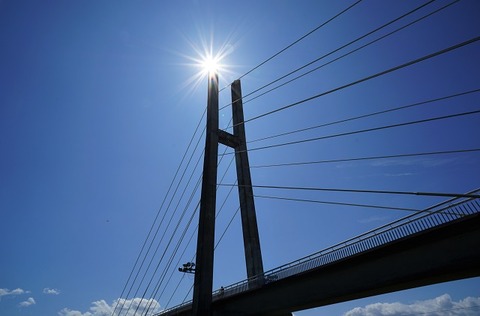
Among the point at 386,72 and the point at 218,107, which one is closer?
the point at 386,72

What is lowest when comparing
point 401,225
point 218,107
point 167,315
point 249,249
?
point 401,225

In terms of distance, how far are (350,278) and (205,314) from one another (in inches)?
340

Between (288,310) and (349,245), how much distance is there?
6006 mm

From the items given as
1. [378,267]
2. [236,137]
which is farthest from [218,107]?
[378,267]

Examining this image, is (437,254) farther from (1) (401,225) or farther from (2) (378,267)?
(2) (378,267)

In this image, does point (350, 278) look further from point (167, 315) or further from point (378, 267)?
point (167, 315)

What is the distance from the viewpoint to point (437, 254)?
42.3ft

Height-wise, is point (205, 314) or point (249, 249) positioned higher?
point (249, 249)

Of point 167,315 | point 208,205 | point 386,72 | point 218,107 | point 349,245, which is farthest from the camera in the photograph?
point 167,315

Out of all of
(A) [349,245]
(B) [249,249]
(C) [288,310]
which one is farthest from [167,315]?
(A) [349,245]

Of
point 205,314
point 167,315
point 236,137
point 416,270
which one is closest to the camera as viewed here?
point 416,270

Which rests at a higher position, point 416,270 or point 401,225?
point 401,225

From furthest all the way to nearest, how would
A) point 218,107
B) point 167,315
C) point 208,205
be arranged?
point 167,315 < point 218,107 < point 208,205

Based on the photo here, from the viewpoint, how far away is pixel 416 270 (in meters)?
13.4
